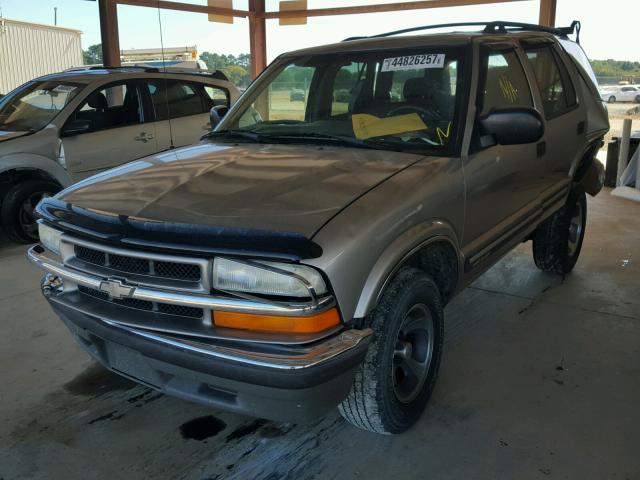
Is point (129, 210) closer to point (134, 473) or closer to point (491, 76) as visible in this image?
point (134, 473)

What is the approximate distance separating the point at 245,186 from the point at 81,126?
14.5 feet

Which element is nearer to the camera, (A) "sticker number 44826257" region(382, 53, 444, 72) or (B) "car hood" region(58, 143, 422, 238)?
(B) "car hood" region(58, 143, 422, 238)

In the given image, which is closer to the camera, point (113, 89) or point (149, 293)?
point (149, 293)

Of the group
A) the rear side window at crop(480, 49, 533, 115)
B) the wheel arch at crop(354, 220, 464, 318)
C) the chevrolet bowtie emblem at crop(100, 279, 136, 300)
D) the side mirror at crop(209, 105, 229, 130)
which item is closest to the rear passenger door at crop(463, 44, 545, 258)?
the rear side window at crop(480, 49, 533, 115)

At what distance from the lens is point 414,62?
3.09 m

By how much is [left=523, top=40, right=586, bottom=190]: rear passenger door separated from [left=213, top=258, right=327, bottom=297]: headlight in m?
2.41

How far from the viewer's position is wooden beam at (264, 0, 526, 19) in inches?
382

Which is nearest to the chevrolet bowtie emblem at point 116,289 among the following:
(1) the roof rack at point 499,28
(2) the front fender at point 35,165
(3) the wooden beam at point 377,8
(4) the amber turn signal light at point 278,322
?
(4) the amber turn signal light at point 278,322

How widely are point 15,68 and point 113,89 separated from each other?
140 inches

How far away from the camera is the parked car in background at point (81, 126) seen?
5.83 metres

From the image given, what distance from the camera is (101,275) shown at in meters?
2.26

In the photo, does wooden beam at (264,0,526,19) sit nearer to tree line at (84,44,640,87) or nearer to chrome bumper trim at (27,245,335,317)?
tree line at (84,44,640,87)

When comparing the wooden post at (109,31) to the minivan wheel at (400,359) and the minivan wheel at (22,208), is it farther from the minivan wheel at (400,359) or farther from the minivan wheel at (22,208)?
the minivan wheel at (400,359)

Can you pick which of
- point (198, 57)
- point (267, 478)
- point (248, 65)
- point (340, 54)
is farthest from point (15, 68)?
point (267, 478)
